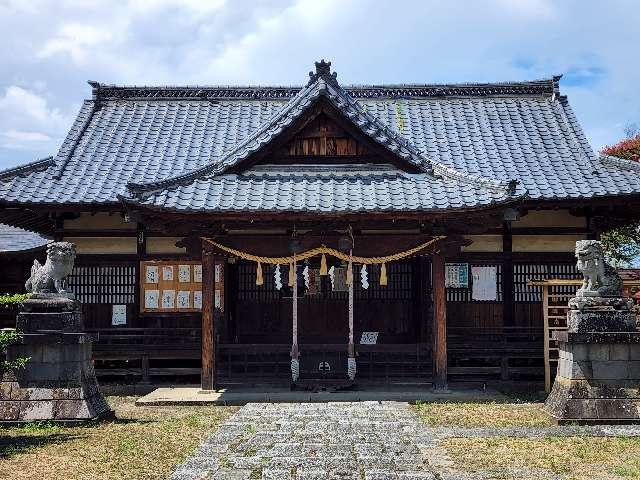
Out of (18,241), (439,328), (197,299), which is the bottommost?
(439,328)

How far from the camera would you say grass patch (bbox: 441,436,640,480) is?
806cm

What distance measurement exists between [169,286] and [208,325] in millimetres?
2646

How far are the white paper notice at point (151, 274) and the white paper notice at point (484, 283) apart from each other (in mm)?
7639

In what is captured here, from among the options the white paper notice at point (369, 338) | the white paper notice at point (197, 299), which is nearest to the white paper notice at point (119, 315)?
the white paper notice at point (197, 299)

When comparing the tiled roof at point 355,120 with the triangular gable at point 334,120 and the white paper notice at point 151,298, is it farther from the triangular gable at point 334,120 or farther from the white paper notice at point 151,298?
the white paper notice at point 151,298

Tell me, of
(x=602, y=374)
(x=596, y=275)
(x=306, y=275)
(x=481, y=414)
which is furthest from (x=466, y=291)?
(x=602, y=374)

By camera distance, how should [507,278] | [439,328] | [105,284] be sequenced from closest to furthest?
[439,328] < [507,278] < [105,284]

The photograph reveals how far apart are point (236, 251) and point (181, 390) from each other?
323 centimetres

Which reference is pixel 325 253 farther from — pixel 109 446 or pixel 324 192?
pixel 109 446

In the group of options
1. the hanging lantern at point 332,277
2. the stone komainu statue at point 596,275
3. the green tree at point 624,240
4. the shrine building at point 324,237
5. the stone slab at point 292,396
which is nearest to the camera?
the stone komainu statue at point 596,275

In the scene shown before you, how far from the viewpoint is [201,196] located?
14031 millimetres

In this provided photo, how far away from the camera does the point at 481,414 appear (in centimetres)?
1204

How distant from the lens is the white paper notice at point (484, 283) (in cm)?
1638

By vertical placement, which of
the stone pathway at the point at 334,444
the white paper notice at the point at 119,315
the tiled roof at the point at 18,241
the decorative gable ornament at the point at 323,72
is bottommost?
the stone pathway at the point at 334,444
